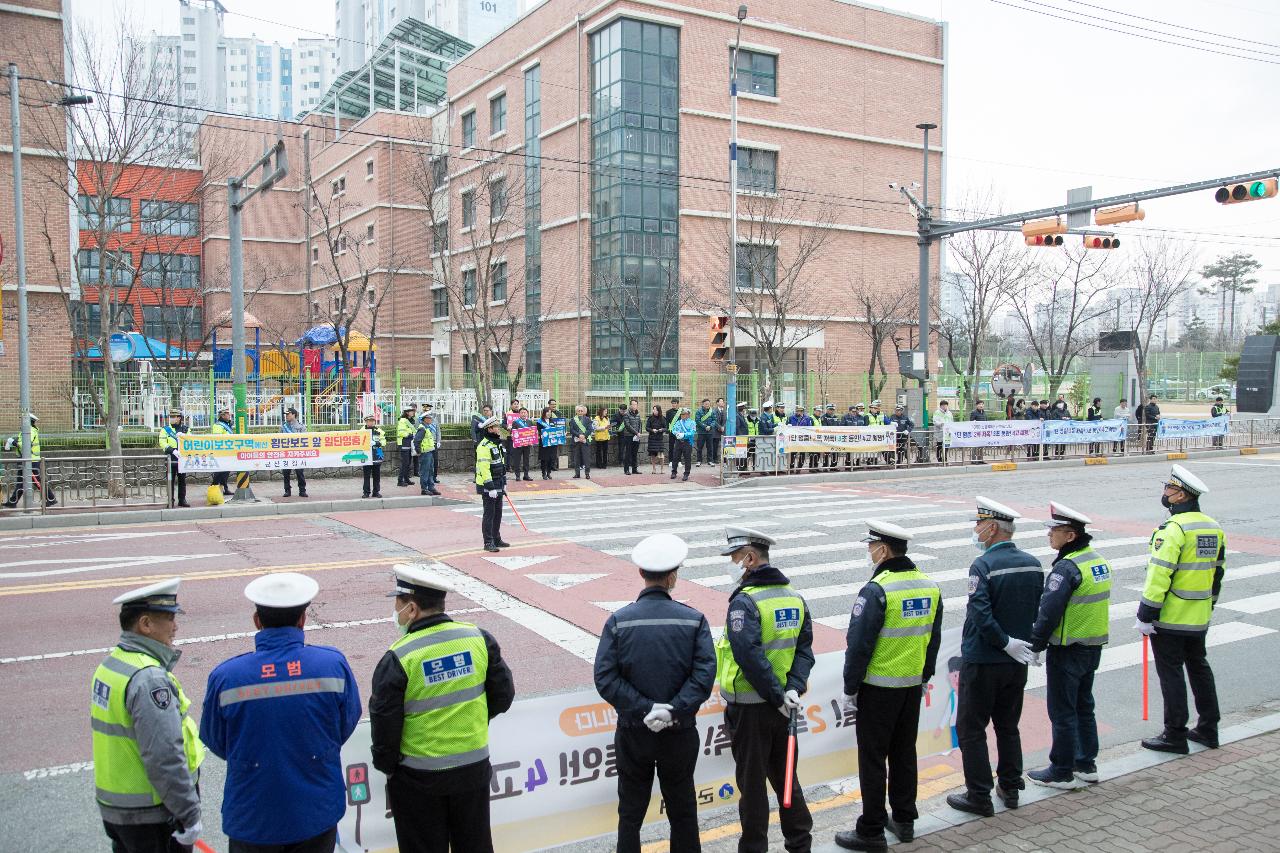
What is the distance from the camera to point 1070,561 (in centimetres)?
577

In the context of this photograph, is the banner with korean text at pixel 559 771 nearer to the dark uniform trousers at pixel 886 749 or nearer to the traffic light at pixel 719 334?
the dark uniform trousers at pixel 886 749

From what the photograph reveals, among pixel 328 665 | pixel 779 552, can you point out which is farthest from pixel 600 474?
pixel 328 665

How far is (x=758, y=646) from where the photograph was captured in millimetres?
4535

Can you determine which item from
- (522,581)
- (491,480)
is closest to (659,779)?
(522,581)

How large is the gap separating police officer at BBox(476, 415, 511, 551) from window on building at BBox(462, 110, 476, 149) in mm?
34706

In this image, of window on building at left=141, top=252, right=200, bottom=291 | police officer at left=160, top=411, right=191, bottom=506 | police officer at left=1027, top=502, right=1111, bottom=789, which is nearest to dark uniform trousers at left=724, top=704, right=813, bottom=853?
police officer at left=1027, top=502, right=1111, bottom=789

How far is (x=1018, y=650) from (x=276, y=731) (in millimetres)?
3943

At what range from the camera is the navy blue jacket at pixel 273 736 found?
3.52 m

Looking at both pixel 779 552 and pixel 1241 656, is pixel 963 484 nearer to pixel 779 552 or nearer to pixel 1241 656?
pixel 779 552

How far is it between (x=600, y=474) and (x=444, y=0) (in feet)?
270

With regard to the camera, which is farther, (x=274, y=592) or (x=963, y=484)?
(x=963, y=484)

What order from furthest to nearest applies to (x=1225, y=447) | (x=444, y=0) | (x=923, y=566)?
(x=444, y=0)
(x=1225, y=447)
(x=923, y=566)

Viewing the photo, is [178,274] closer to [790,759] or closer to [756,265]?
[756,265]

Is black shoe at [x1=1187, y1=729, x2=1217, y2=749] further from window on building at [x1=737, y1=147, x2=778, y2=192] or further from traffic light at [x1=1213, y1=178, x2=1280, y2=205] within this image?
window on building at [x1=737, y1=147, x2=778, y2=192]
